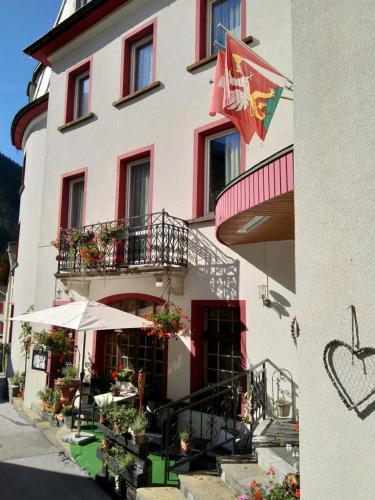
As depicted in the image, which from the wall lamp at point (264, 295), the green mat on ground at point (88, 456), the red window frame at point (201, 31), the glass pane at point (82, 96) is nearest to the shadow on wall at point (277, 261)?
the wall lamp at point (264, 295)

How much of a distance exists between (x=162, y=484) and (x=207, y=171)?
5.59 meters

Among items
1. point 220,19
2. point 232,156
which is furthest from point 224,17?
point 232,156

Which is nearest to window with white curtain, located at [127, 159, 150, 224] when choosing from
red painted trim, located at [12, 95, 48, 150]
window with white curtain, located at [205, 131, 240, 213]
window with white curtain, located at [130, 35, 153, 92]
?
window with white curtain, located at [205, 131, 240, 213]

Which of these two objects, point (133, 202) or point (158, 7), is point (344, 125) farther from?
point (158, 7)

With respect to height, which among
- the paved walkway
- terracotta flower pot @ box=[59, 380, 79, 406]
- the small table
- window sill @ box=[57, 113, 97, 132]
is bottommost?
the paved walkway

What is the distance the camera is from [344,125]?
10.4ft

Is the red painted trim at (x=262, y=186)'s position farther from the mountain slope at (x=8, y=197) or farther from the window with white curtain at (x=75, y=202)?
the mountain slope at (x=8, y=197)

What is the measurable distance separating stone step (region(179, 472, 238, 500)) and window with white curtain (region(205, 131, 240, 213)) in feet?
15.5

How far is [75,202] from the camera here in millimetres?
11484

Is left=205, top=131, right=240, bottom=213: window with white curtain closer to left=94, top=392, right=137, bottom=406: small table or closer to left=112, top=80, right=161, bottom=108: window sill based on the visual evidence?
left=112, top=80, right=161, bottom=108: window sill

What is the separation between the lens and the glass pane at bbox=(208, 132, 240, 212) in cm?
798

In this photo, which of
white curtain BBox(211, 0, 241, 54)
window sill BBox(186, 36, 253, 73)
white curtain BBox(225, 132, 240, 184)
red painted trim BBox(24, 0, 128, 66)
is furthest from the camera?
red painted trim BBox(24, 0, 128, 66)

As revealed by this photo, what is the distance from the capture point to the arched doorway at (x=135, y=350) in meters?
8.35

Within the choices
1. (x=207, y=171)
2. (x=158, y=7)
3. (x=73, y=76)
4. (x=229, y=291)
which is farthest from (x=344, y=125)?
(x=73, y=76)
